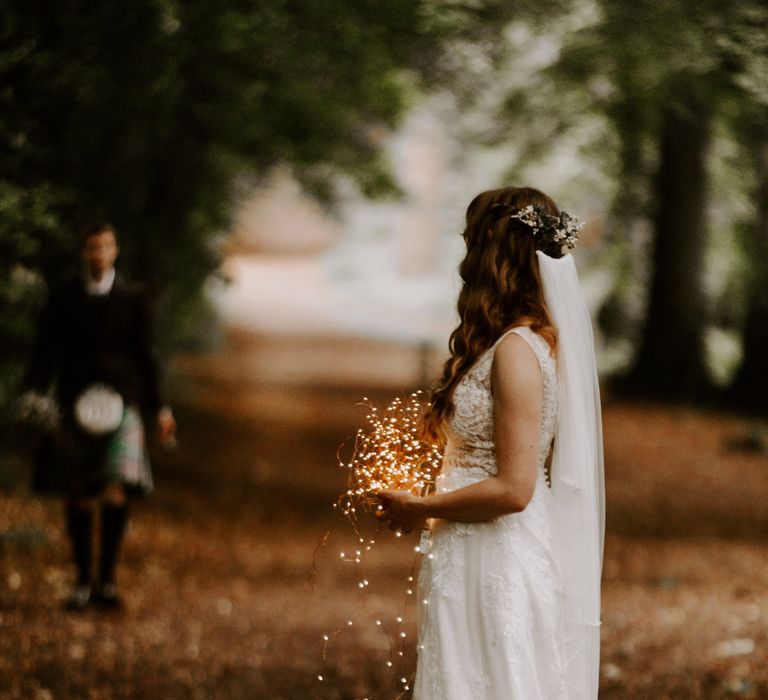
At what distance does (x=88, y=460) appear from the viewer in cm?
677

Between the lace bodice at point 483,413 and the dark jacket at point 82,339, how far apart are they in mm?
3893

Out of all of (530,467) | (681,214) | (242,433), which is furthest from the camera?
(681,214)

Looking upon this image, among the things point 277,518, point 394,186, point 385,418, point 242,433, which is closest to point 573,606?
point 385,418

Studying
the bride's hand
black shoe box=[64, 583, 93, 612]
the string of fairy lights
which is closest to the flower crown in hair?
the string of fairy lights

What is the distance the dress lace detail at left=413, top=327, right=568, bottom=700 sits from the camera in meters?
3.23

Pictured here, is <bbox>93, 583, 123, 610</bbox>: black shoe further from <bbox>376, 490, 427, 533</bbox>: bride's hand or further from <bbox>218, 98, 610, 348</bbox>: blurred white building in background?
<bbox>218, 98, 610, 348</bbox>: blurred white building in background

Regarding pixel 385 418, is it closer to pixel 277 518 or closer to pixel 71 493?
pixel 71 493

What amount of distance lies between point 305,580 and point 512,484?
657cm

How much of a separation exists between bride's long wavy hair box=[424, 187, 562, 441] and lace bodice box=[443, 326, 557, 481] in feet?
0.11

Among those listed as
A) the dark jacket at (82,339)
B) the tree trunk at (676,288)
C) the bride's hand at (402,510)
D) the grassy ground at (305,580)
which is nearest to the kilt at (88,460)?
the dark jacket at (82,339)

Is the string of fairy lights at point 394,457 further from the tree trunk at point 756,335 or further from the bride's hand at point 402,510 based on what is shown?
the tree trunk at point 756,335

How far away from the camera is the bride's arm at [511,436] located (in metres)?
3.13

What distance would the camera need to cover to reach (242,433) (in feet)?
57.0

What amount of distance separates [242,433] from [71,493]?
10.5 m
